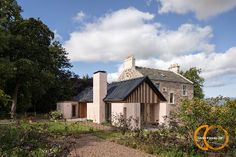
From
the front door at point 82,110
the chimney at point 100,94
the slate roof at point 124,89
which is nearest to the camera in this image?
the slate roof at point 124,89

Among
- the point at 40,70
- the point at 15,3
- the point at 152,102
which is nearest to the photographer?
the point at 152,102

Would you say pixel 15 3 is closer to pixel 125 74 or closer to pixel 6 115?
pixel 6 115

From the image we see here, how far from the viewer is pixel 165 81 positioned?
3731 cm

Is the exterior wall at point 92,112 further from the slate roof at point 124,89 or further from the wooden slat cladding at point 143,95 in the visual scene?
the wooden slat cladding at point 143,95

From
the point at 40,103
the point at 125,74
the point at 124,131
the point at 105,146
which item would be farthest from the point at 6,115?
the point at 105,146

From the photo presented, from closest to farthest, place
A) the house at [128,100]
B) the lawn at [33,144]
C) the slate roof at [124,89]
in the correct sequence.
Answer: the lawn at [33,144], the house at [128,100], the slate roof at [124,89]

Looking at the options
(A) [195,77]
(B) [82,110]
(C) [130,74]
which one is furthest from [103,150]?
(A) [195,77]

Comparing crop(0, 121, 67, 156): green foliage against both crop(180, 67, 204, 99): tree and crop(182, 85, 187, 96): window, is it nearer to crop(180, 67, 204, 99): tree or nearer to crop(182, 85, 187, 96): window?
crop(182, 85, 187, 96): window

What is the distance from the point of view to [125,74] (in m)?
38.6

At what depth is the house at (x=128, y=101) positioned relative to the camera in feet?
77.8

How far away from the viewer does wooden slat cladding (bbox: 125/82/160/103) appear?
79.8 feet

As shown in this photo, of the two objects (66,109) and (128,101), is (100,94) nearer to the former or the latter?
(128,101)

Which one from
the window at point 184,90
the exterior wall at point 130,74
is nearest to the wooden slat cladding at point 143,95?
the exterior wall at point 130,74

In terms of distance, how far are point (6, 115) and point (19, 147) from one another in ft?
101
